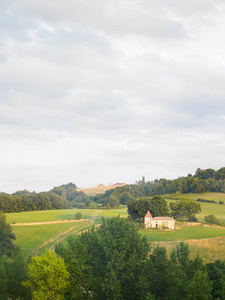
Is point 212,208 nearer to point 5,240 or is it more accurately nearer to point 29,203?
point 5,240

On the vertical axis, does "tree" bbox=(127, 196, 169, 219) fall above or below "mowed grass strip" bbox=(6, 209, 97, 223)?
above

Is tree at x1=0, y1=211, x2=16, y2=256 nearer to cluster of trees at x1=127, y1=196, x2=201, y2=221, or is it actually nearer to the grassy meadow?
the grassy meadow

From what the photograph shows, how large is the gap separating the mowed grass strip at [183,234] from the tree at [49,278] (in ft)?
131

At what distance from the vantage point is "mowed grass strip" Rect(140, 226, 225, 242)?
66294 mm

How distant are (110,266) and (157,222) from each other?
5424 centimetres

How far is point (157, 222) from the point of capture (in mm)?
81312

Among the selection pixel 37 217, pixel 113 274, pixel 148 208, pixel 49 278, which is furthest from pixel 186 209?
pixel 49 278

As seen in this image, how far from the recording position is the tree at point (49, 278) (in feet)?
90.0

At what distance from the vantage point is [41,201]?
491 feet

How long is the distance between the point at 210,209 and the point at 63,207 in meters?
85.7

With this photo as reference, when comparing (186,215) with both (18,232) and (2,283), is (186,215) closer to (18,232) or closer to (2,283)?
(18,232)

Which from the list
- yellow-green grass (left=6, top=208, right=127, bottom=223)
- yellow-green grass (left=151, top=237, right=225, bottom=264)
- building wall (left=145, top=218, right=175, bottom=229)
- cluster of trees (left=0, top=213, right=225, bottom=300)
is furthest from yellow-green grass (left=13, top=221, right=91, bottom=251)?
cluster of trees (left=0, top=213, right=225, bottom=300)

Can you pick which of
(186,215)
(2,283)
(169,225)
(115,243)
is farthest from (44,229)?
(115,243)

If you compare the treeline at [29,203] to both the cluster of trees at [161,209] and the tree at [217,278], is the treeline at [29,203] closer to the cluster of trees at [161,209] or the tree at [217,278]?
the cluster of trees at [161,209]
